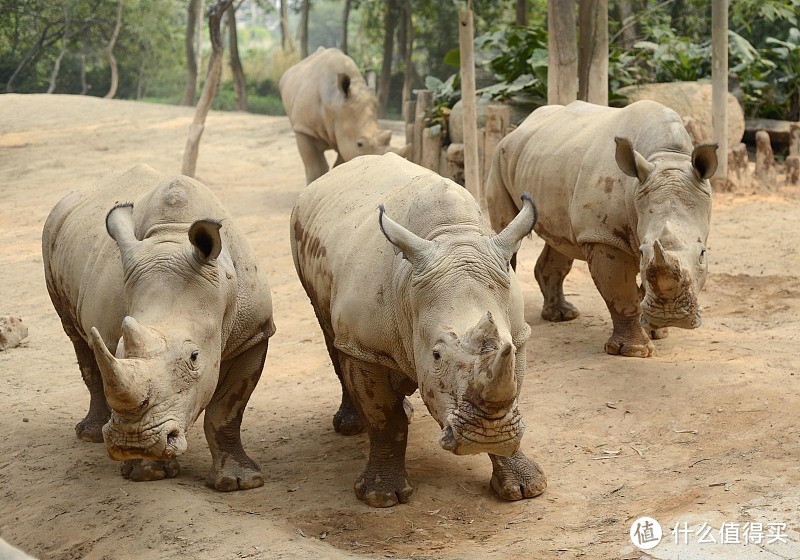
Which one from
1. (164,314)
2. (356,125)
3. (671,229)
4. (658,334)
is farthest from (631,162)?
(356,125)

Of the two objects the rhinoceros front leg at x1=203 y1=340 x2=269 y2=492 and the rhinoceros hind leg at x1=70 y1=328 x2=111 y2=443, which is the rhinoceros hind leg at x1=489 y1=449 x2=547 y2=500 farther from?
the rhinoceros hind leg at x1=70 y1=328 x2=111 y2=443

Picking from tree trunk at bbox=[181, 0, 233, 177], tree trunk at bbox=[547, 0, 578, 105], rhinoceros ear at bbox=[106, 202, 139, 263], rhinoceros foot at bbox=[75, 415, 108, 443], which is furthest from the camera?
tree trunk at bbox=[181, 0, 233, 177]

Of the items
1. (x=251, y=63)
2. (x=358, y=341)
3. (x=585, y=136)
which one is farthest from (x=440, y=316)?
(x=251, y=63)

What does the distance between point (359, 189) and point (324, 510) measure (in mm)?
1930

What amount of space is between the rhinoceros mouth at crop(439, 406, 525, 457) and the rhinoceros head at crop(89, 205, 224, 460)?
48.6 inches

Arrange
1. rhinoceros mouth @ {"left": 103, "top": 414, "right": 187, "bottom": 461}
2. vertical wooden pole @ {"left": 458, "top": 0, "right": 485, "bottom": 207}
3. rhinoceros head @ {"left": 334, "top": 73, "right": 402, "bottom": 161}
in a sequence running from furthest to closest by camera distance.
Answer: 1. rhinoceros head @ {"left": 334, "top": 73, "right": 402, "bottom": 161}
2. vertical wooden pole @ {"left": 458, "top": 0, "right": 485, "bottom": 207}
3. rhinoceros mouth @ {"left": 103, "top": 414, "right": 187, "bottom": 461}

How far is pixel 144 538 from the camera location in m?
5.45

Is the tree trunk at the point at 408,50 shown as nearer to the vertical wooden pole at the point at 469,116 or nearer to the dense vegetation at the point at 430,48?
the dense vegetation at the point at 430,48

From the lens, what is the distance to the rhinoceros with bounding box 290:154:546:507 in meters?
4.75

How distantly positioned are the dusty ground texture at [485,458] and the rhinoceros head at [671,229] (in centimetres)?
59

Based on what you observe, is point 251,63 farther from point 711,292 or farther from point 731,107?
point 711,292

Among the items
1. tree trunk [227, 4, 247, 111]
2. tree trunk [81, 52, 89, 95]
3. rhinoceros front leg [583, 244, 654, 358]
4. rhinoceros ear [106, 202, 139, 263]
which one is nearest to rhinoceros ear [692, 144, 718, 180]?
rhinoceros front leg [583, 244, 654, 358]

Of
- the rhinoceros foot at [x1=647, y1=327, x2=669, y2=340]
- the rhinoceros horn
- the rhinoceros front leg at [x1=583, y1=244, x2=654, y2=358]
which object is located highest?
the rhinoceros horn

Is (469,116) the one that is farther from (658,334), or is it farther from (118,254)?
(118,254)
